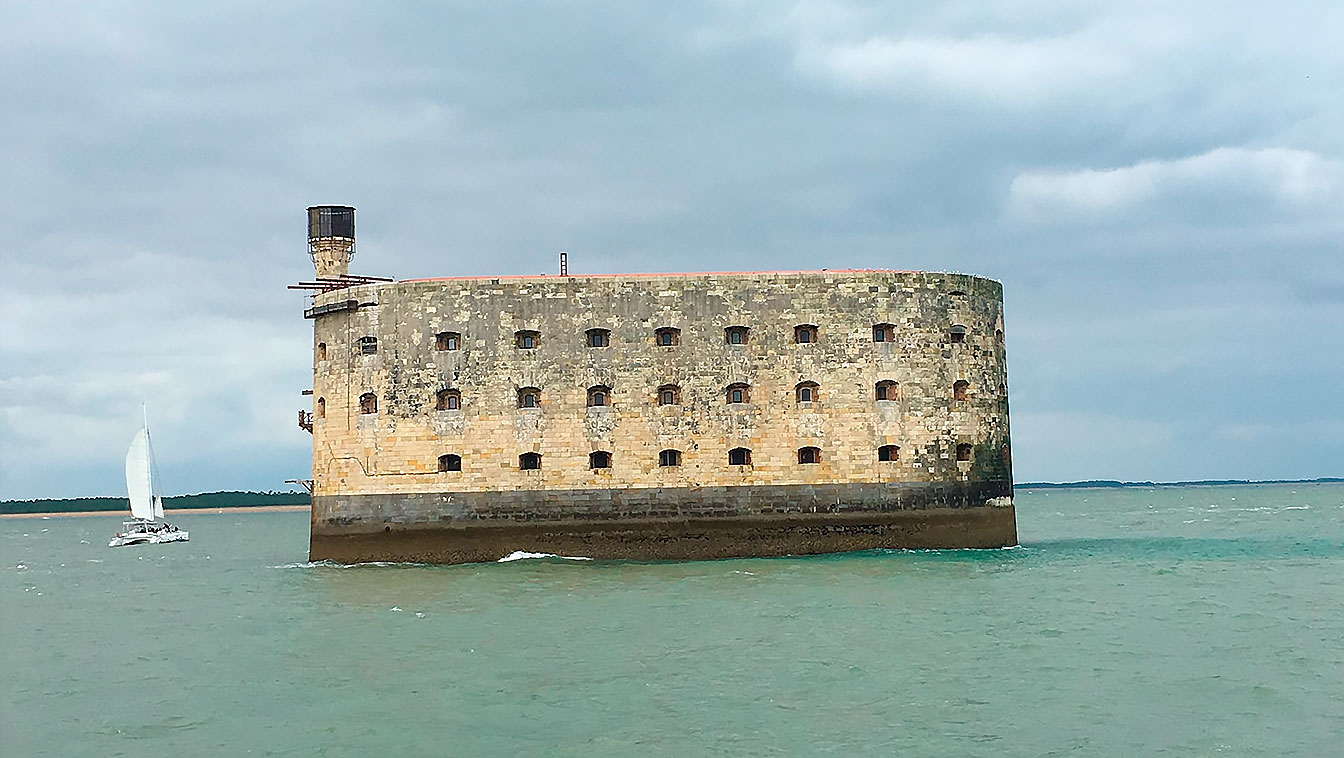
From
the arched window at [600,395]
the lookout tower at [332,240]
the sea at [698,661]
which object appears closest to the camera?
the sea at [698,661]

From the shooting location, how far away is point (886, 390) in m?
35.1

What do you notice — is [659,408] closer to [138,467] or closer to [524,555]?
[524,555]

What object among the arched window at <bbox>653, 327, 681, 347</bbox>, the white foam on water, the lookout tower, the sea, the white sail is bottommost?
the sea

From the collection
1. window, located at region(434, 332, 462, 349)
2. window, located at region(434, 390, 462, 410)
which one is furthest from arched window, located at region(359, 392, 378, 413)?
window, located at region(434, 332, 462, 349)

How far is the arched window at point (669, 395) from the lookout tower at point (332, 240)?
34.8 ft

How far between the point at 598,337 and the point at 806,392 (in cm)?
547

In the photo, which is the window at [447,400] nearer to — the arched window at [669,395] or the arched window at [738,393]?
the arched window at [669,395]

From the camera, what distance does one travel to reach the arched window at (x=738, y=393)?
3484 centimetres

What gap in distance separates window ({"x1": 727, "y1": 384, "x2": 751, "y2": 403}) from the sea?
4093 millimetres

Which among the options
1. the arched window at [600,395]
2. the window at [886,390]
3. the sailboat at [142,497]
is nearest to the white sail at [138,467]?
the sailboat at [142,497]

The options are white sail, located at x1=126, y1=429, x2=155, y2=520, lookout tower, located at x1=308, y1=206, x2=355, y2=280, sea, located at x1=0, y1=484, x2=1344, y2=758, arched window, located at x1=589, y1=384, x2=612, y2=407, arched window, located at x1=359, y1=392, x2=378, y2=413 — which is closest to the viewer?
sea, located at x1=0, y1=484, x2=1344, y2=758

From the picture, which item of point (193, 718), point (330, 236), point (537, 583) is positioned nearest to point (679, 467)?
point (537, 583)

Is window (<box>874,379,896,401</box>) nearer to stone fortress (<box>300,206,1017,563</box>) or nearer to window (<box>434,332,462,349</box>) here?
stone fortress (<box>300,206,1017,563</box>)

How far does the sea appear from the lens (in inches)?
620
